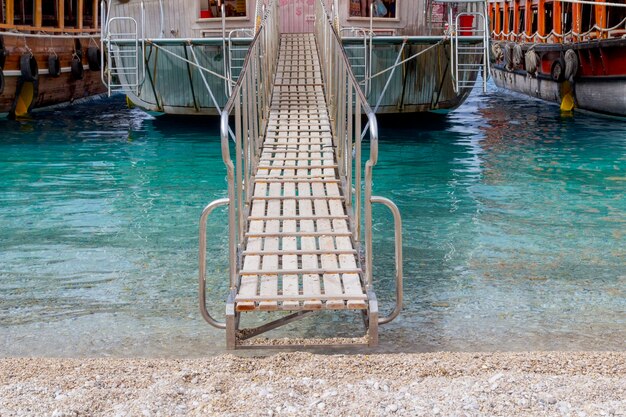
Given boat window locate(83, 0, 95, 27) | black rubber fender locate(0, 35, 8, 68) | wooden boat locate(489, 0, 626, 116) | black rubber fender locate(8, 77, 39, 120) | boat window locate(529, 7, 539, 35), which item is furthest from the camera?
boat window locate(529, 7, 539, 35)

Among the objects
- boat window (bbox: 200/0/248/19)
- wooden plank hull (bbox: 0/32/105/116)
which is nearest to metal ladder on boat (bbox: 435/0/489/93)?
boat window (bbox: 200/0/248/19)

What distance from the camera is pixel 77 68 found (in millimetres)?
24484

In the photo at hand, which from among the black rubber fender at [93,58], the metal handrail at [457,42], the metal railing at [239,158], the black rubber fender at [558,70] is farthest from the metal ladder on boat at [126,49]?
the black rubber fender at [558,70]

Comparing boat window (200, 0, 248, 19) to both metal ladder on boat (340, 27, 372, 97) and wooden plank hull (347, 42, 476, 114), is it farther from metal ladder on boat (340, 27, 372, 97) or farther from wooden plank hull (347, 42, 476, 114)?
wooden plank hull (347, 42, 476, 114)

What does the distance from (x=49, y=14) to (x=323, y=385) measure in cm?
2090

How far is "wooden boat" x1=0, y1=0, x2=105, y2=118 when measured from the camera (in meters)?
20.5

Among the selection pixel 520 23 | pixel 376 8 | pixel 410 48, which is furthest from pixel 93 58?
pixel 520 23

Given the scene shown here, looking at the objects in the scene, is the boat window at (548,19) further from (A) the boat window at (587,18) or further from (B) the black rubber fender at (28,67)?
(B) the black rubber fender at (28,67)

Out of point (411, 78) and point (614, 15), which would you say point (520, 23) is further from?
point (411, 78)

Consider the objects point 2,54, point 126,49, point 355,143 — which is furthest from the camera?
point 2,54

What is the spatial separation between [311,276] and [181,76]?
471 inches

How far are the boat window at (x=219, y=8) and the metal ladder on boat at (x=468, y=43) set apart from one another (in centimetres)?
364

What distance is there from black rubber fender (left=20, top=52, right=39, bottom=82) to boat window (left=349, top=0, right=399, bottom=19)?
27.9ft

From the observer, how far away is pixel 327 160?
782 cm
